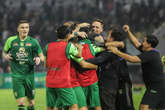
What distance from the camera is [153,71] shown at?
6.59 m

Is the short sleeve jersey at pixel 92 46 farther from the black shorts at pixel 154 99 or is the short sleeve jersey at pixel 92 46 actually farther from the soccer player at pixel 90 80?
the black shorts at pixel 154 99

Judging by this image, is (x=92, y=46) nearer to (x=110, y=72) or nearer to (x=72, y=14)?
(x=110, y=72)

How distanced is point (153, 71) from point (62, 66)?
174 centimetres

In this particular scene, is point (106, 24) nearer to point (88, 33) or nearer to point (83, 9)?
point (83, 9)

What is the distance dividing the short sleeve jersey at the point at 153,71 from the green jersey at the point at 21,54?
9.81ft

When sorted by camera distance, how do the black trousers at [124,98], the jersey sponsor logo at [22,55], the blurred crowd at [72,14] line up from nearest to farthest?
the black trousers at [124,98] → the jersey sponsor logo at [22,55] → the blurred crowd at [72,14]

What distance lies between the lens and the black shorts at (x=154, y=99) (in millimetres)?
6477

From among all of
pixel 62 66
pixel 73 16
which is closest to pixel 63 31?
pixel 62 66

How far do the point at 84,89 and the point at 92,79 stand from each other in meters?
0.26

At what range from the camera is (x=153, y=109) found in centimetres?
650

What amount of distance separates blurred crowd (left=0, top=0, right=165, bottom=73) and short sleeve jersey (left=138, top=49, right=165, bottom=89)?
52.6ft

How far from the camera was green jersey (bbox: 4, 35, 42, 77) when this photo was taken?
831cm

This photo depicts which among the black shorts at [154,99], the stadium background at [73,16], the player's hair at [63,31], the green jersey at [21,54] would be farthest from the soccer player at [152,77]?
the stadium background at [73,16]

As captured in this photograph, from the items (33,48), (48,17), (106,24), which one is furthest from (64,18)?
(33,48)
